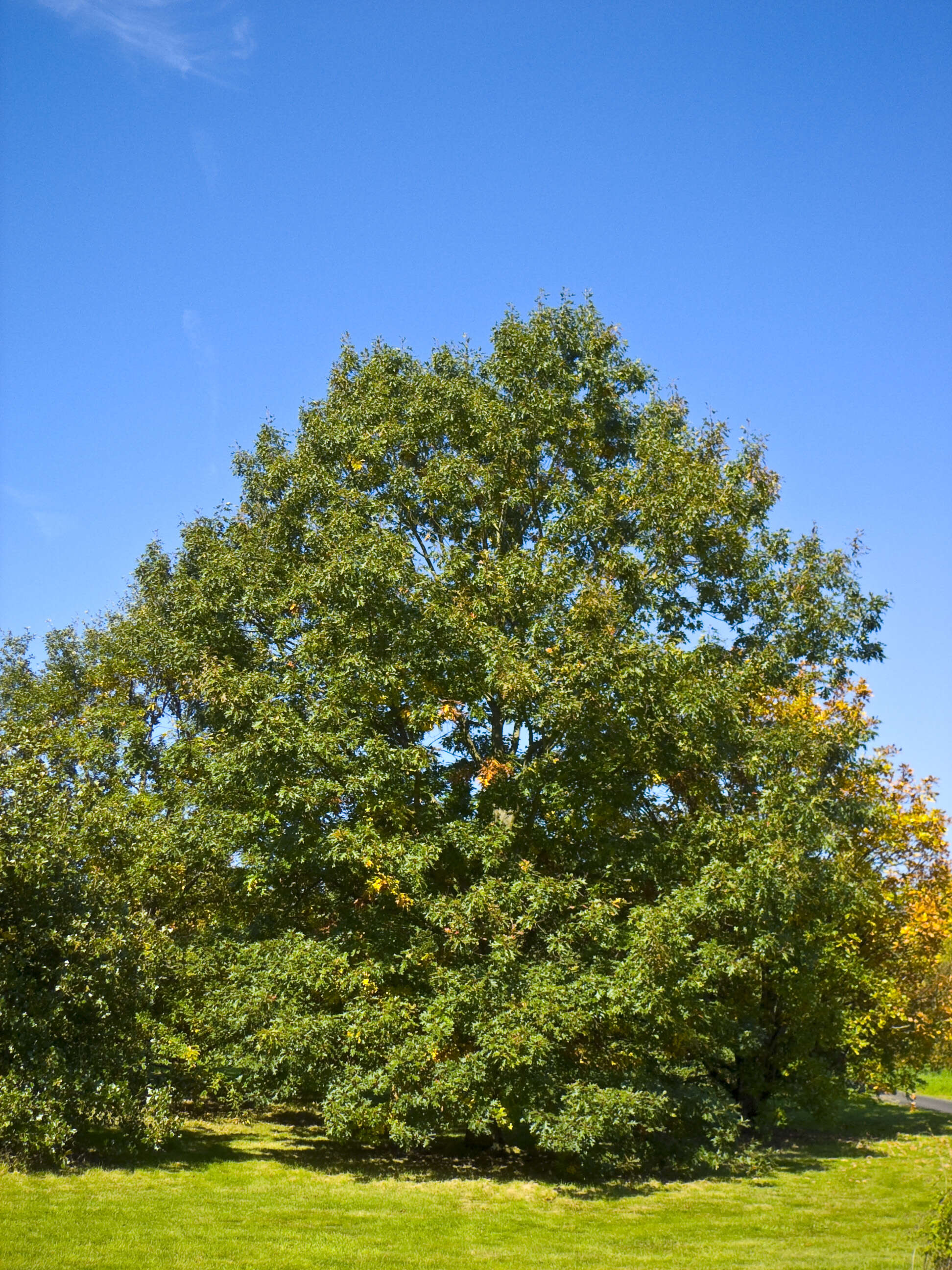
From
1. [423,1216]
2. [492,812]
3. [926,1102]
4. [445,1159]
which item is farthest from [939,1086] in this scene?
[423,1216]

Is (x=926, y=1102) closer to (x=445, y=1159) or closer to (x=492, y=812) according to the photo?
(x=445, y=1159)

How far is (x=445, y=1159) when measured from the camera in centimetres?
1702

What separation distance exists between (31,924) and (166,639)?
7076 mm

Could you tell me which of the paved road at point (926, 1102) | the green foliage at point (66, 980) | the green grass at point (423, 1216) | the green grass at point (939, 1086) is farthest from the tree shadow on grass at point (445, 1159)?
the green grass at point (939, 1086)

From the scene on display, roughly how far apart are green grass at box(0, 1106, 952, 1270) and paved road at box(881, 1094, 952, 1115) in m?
12.0

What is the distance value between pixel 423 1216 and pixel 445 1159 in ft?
14.4

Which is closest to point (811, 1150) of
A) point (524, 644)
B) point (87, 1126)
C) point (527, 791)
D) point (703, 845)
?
point (703, 845)

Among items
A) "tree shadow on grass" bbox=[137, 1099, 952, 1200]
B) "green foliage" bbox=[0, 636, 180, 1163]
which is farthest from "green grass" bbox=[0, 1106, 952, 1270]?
"green foliage" bbox=[0, 636, 180, 1163]

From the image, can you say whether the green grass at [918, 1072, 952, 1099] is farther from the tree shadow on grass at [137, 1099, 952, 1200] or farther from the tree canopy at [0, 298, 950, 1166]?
the tree canopy at [0, 298, 950, 1166]

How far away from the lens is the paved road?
28.2m

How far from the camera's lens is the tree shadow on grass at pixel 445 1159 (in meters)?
15.4

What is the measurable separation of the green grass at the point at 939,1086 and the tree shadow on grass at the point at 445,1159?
520 inches

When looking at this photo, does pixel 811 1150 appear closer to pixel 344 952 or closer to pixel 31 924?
pixel 344 952

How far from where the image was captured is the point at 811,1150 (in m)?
20.1
